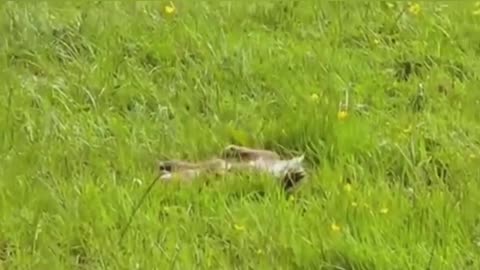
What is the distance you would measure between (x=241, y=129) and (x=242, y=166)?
1.27 ft

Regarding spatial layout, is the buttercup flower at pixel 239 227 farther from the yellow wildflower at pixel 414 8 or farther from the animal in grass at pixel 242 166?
the yellow wildflower at pixel 414 8

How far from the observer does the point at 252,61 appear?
5102 mm

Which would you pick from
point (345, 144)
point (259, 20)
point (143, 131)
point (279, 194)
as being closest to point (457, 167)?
point (345, 144)

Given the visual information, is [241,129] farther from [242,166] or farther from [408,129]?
[408,129]

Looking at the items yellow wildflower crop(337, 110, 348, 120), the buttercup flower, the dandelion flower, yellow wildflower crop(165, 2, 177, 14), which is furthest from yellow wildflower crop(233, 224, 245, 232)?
yellow wildflower crop(165, 2, 177, 14)

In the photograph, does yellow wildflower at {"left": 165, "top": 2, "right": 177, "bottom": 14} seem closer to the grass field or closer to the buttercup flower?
the grass field

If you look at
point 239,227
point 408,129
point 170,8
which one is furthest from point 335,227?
point 170,8

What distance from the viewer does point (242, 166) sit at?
410cm

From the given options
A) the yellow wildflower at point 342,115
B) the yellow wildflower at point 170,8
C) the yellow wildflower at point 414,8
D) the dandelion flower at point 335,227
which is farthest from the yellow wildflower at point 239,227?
the yellow wildflower at point 414,8

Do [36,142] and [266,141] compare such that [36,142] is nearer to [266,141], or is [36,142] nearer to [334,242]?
[266,141]

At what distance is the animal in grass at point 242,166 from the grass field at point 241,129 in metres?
0.06

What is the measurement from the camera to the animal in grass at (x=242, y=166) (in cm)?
403

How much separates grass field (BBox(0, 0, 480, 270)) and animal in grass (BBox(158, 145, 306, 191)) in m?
0.06

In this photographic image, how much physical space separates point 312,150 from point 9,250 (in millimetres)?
1255
